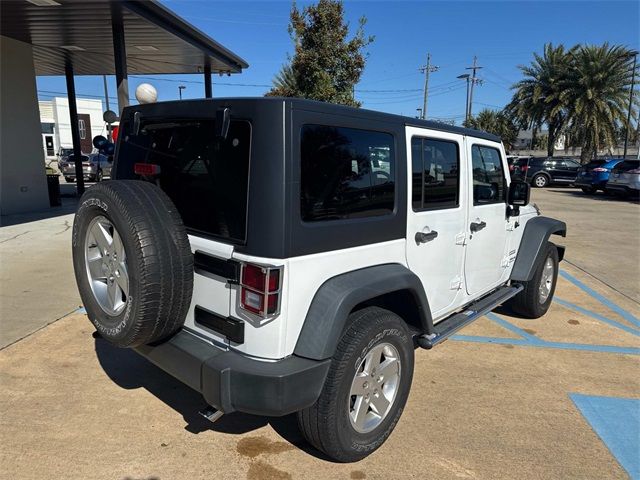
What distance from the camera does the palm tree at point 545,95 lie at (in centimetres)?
2677

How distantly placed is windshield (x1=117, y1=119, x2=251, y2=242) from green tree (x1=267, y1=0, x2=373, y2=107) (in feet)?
40.2

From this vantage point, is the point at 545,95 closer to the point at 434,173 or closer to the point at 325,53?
the point at 325,53

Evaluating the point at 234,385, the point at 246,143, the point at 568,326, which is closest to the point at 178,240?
the point at 246,143

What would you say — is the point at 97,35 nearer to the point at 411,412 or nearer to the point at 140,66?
the point at 140,66

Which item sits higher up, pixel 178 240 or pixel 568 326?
pixel 178 240

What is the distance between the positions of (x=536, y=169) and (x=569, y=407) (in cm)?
2367

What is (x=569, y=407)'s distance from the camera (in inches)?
129

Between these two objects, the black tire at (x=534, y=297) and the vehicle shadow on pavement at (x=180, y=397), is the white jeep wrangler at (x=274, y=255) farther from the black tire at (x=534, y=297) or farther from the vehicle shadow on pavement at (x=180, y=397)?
the black tire at (x=534, y=297)

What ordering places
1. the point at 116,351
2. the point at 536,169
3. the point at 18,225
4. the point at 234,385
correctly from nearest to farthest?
the point at 234,385, the point at 116,351, the point at 18,225, the point at 536,169

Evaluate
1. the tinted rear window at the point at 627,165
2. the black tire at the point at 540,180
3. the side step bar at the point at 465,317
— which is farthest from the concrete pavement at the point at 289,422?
the black tire at the point at 540,180

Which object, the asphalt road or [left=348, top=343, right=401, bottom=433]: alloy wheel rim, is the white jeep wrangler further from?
the asphalt road

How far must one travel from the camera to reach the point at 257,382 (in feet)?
7.00

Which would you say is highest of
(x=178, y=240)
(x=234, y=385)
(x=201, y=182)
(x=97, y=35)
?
(x=97, y=35)

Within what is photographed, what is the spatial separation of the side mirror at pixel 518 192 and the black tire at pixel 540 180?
73.6 ft
